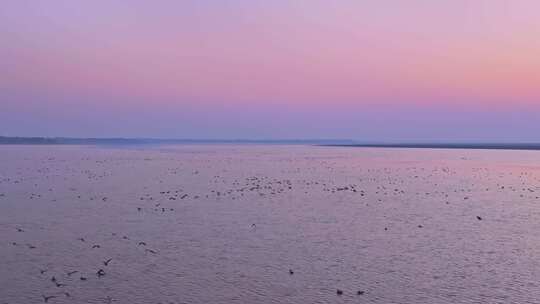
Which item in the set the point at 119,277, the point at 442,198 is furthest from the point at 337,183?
the point at 119,277

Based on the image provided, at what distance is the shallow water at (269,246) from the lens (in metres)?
13.5

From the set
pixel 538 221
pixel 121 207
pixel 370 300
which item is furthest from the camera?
pixel 121 207

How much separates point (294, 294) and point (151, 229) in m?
9.98

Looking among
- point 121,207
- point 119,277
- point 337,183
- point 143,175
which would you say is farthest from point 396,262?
point 143,175

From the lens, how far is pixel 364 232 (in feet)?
70.0

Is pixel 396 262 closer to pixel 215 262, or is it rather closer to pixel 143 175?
pixel 215 262

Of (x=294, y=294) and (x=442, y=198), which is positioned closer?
(x=294, y=294)

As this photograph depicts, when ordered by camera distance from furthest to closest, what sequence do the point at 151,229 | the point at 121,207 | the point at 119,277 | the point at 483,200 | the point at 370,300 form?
1. the point at 483,200
2. the point at 121,207
3. the point at 151,229
4. the point at 119,277
5. the point at 370,300

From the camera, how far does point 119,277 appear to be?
14656mm

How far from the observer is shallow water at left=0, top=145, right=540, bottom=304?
13.5 m

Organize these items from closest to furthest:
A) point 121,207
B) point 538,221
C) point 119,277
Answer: point 119,277, point 538,221, point 121,207

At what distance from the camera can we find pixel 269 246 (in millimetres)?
18594

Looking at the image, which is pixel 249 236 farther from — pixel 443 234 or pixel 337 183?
pixel 337 183

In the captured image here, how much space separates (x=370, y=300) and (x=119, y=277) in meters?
6.35
